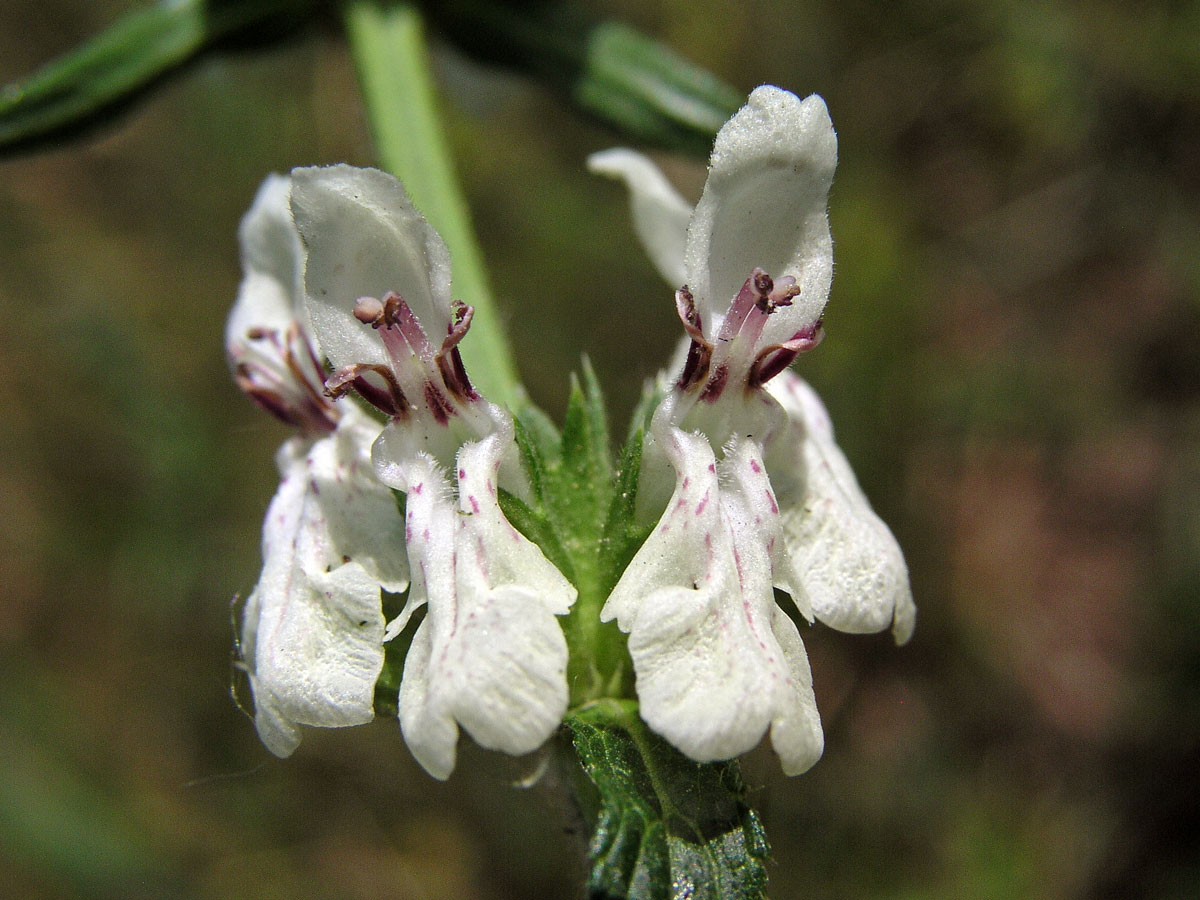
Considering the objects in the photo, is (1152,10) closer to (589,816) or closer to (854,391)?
(854,391)

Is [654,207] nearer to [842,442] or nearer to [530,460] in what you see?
[530,460]

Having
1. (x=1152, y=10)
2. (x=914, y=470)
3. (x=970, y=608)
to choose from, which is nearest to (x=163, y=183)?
(x=914, y=470)

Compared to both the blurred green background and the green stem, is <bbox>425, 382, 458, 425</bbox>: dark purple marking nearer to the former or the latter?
the green stem

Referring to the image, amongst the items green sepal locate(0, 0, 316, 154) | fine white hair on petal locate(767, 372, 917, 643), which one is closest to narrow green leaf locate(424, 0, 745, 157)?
green sepal locate(0, 0, 316, 154)

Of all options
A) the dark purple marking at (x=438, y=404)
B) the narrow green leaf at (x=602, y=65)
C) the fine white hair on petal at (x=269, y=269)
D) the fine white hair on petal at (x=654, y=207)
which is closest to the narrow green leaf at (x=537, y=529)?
the dark purple marking at (x=438, y=404)

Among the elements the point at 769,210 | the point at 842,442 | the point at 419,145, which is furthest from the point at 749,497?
the point at 842,442

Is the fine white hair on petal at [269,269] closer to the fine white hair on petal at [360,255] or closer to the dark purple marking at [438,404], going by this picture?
the fine white hair on petal at [360,255]
